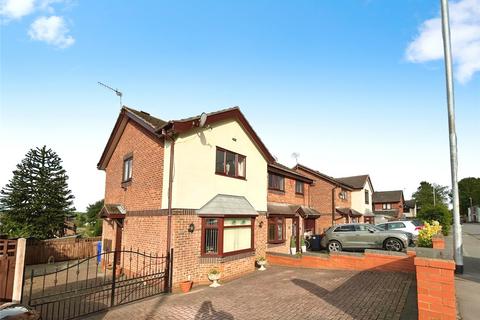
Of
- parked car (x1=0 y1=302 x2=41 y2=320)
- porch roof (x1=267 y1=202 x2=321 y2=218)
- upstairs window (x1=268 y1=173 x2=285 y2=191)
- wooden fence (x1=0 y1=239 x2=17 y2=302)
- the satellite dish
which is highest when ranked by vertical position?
the satellite dish

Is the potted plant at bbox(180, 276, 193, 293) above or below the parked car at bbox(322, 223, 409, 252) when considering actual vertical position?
below

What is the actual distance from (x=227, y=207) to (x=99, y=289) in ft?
18.8

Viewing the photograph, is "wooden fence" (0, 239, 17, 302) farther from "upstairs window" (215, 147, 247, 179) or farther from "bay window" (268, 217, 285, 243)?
"bay window" (268, 217, 285, 243)

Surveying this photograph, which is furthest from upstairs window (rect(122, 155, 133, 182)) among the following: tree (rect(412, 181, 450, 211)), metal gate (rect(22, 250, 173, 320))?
tree (rect(412, 181, 450, 211))

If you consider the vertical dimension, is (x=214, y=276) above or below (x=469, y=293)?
below

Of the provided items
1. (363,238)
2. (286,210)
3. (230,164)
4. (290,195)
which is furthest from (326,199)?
(230,164)

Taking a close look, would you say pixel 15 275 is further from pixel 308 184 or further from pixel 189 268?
pixel 308 184

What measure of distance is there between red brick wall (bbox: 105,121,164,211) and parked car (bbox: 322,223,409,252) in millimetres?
10552

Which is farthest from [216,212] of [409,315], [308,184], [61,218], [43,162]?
[43,162]

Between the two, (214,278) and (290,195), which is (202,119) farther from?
(290,195)

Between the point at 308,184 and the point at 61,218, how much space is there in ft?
84.1

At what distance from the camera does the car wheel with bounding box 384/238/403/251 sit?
15.8 meters

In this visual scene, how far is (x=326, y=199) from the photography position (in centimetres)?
2888

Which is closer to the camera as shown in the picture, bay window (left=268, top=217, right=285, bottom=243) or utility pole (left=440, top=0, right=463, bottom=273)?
utility pole (left=440, top=0, right=463, bottom=273)
